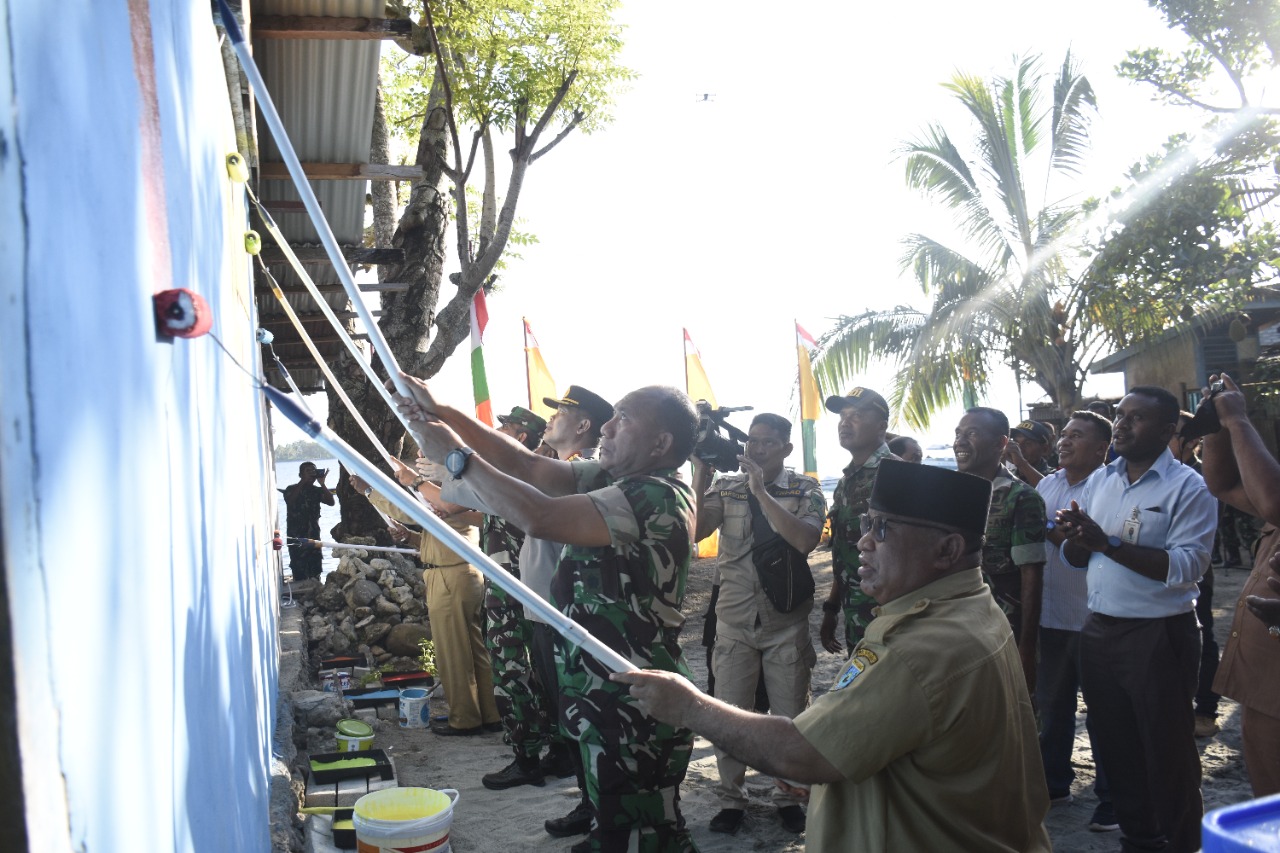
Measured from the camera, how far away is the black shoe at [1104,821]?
453 centimetres

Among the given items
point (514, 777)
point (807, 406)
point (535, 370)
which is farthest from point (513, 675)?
point (807, 406)

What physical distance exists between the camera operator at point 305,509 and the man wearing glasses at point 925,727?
430 inches

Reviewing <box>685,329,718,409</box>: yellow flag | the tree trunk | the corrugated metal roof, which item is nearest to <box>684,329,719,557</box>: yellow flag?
<box>685,329,718,409</box>: yellow flag

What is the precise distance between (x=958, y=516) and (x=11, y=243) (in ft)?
6.26

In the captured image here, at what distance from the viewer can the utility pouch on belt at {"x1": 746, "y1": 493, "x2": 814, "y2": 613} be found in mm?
4973

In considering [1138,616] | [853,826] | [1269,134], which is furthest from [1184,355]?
[853,826]

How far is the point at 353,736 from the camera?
575cm

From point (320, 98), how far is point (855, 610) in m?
4.34

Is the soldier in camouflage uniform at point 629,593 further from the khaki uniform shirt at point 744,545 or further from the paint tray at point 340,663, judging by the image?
the paint tray at point 340,663

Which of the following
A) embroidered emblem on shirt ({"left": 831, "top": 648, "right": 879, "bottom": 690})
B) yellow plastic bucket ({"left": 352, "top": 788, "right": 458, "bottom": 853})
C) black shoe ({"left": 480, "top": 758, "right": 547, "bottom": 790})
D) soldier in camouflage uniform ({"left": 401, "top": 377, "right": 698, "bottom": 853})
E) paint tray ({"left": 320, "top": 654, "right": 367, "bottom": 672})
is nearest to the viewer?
embroidered emblem on shirt ({"left": 831, "top": 648, "right": 879, "bottom": 690})

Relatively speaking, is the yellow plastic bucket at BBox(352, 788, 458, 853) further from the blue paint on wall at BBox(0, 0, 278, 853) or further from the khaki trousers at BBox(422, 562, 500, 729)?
the khaki trousers at BBox(422, 562, 500, 729)

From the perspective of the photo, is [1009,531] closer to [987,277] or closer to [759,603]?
[759,603]

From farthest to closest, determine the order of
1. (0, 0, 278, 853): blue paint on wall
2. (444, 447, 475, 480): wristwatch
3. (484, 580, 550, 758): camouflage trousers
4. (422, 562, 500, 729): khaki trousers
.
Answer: (422, 562, 500, 729): khaki trousers → (484, 580, 550, 758): camouflage trousers → (444, 447, 475, 480): wristwatch → (0, 0, 278, 853): blue paint on wall

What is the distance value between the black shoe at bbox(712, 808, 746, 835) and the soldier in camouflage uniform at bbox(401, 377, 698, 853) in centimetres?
160
